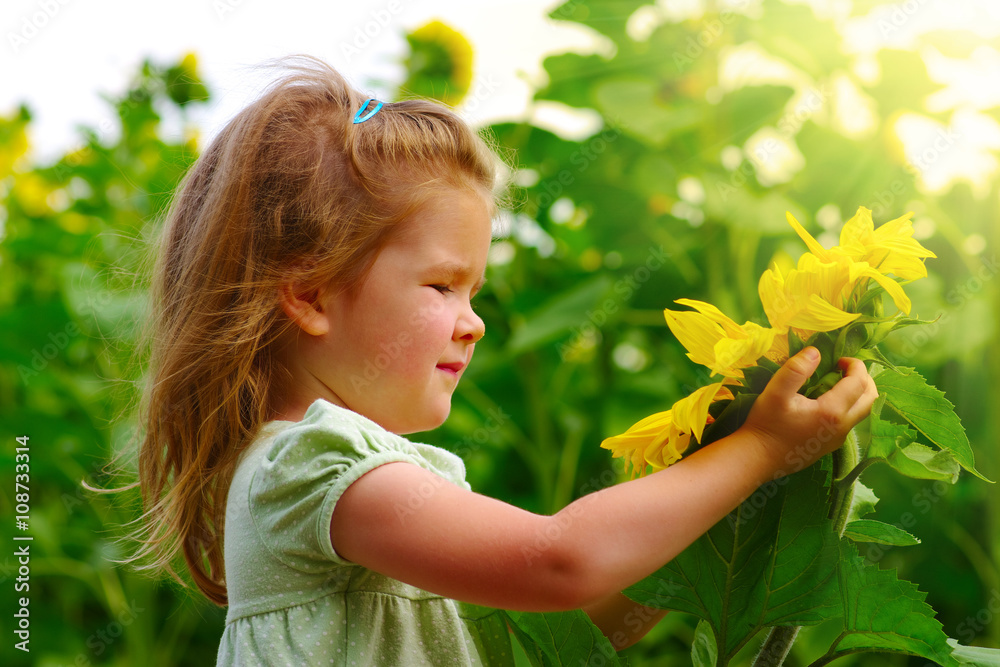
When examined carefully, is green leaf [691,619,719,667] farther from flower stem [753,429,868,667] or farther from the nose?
the nose

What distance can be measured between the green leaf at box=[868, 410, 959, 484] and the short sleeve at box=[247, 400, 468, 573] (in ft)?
A: 0.88

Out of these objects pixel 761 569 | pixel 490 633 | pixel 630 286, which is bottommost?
pixel 630 286

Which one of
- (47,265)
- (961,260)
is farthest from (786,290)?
(47,265)

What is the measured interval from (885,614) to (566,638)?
7.1 inches

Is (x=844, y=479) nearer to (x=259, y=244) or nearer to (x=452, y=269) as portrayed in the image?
(x=452, y=269)

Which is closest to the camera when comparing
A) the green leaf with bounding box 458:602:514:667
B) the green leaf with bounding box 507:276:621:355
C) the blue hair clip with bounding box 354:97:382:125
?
the green leaf with bounding box 458:602:514:667

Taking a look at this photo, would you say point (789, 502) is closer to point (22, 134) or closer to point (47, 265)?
point (47, 265)

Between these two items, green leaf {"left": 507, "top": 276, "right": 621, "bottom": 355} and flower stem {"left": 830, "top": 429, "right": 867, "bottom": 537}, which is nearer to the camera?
flower stem {"left": 830, "top": 429, "right": 867, "bottom": 537}

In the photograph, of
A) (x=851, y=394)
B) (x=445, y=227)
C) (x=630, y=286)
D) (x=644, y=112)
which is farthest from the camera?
(x=630, y=286)

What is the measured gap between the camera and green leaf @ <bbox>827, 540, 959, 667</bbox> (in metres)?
0.47

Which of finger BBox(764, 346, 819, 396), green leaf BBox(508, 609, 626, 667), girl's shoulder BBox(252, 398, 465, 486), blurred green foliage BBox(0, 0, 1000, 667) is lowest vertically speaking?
blurred green foliage BBox(0, 0, 1000, 667)

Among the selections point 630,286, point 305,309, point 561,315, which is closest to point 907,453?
point 305,309

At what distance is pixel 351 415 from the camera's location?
553 millimetres

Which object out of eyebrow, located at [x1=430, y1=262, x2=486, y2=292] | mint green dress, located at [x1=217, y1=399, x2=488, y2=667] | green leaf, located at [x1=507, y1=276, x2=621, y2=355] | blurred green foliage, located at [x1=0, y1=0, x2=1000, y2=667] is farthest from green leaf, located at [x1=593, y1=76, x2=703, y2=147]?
mint green dress, located at [x1=217, y1=399, x2=488, y2=667]
